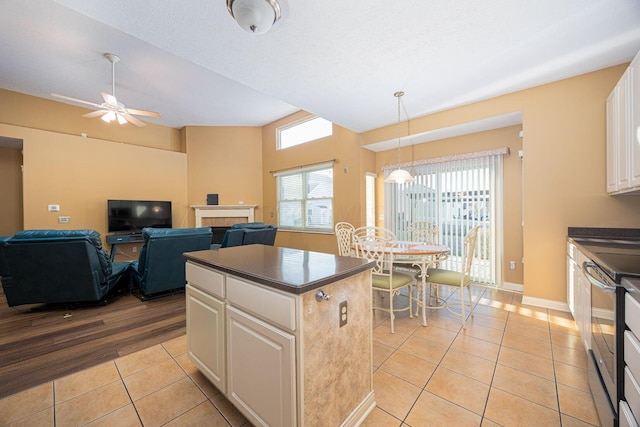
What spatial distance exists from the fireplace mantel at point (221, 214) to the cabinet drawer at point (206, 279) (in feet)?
16.3

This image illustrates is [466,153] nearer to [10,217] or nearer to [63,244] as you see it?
[63,244]

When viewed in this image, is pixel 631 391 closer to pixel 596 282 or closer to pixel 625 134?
pixel 596 282

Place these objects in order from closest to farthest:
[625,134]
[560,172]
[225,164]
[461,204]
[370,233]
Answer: [625,134]
[560,172]
[461,204]
[370,233]
[225,164]

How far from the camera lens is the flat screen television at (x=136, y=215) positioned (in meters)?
5.26

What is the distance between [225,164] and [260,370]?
621 centimetres

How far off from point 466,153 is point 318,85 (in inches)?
103

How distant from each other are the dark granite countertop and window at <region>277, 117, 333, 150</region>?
13.6 ft

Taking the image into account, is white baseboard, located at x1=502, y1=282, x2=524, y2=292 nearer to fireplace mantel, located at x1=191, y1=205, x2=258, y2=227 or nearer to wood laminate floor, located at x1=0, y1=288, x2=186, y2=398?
wood laminate floor, located at x1=0, y1=288, x2=186, y2=398

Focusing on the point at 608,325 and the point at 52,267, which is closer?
the point at 608,325

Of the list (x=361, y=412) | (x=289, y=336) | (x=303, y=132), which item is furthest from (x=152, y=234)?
(x=303, y=132)

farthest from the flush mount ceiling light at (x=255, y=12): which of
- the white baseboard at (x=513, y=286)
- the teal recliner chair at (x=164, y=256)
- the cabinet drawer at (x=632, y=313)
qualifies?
the white baseboard at (x=513, y=286)

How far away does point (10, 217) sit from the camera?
483cm

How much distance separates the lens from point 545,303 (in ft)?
9.79

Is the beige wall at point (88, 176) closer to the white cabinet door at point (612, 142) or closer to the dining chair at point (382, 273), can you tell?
the dining chair at point (382, 273)
